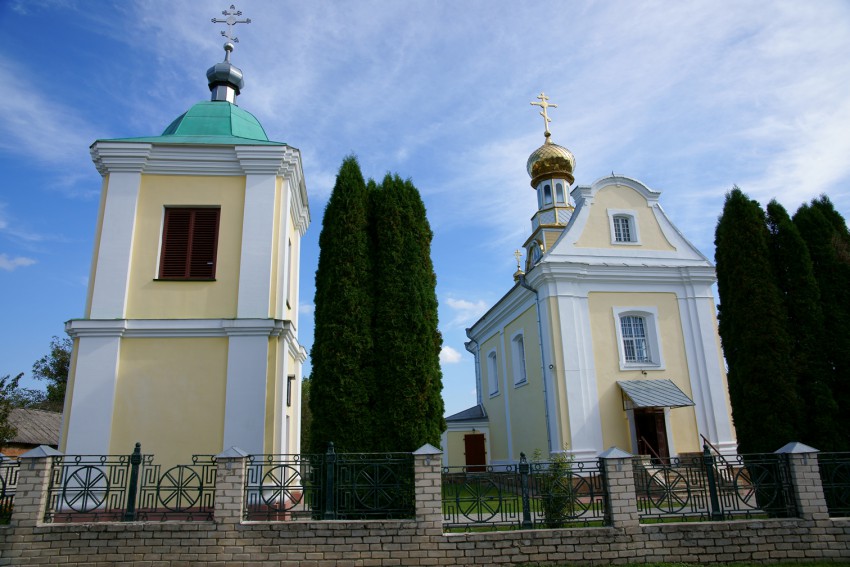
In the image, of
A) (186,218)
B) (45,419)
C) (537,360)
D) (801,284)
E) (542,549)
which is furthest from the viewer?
(45,419)

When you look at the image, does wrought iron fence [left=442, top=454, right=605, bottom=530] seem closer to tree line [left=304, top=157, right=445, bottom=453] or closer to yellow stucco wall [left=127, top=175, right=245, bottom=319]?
tree line [left=304, top=157, right=445, bottom=453]

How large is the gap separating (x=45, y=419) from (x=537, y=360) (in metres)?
27.2

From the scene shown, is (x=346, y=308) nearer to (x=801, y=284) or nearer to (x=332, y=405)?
(x=332, y=405)

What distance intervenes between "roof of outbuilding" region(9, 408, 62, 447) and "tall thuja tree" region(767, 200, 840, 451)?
28119 millimetres

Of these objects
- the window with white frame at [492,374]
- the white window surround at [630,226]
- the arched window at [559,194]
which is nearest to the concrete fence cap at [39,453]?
the white window surround at [630,226]

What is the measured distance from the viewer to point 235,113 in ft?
41.1

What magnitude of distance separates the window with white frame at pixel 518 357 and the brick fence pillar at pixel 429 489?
1076 cm

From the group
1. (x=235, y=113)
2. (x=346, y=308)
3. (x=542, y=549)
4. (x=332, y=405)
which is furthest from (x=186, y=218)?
(x=542, y=549)

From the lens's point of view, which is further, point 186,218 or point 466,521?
point 186,218

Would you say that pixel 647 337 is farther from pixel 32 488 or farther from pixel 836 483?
pixel 32 488

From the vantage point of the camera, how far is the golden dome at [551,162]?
2184 cm

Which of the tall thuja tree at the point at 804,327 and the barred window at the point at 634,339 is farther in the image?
the barred window at the point at 634,339

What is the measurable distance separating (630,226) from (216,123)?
11.8m

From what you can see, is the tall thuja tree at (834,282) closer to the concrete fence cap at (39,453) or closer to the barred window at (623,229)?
the barred window at (623,229)
